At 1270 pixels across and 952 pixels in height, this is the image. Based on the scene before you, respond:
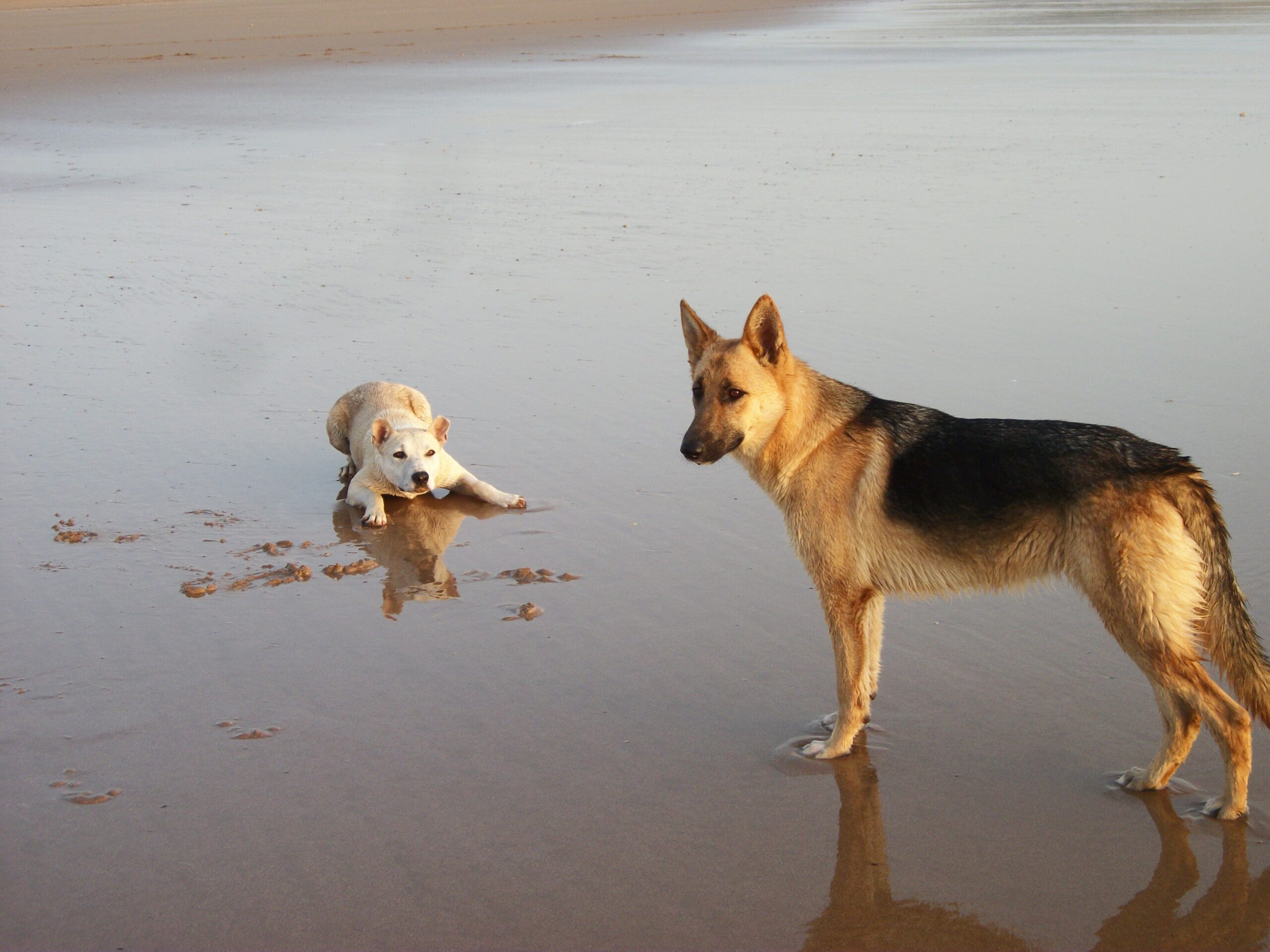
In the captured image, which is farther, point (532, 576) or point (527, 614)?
point (532, 576)

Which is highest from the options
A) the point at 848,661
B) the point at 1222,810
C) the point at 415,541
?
the point at 415,541

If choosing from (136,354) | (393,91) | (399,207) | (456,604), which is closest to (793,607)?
(456,604)

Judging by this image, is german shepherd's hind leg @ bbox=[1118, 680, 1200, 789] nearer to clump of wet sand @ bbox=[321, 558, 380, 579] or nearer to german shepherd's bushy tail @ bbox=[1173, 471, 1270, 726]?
german shepherd's bushy tail @ bbox=[1173, 471, 1270, 726]

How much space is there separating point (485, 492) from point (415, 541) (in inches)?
22.6

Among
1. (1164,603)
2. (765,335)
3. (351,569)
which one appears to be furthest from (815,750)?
(351,569)

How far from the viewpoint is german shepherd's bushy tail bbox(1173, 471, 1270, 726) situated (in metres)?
4.05

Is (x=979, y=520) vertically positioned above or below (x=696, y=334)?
below

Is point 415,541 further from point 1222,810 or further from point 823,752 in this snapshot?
point 1222,810

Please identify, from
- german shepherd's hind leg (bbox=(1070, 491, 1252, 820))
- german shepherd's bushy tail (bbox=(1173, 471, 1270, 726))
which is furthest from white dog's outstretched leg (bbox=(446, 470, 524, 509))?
german shepherd's bushy tail (bbox=(1173, 471, 1270, 726))

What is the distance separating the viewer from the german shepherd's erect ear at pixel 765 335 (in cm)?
490

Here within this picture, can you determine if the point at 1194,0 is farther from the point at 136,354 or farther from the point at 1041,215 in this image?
the point at 136,354

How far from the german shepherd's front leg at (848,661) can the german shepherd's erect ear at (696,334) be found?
1200mm

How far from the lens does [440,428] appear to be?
7.80 metres

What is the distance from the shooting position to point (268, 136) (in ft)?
67.7
